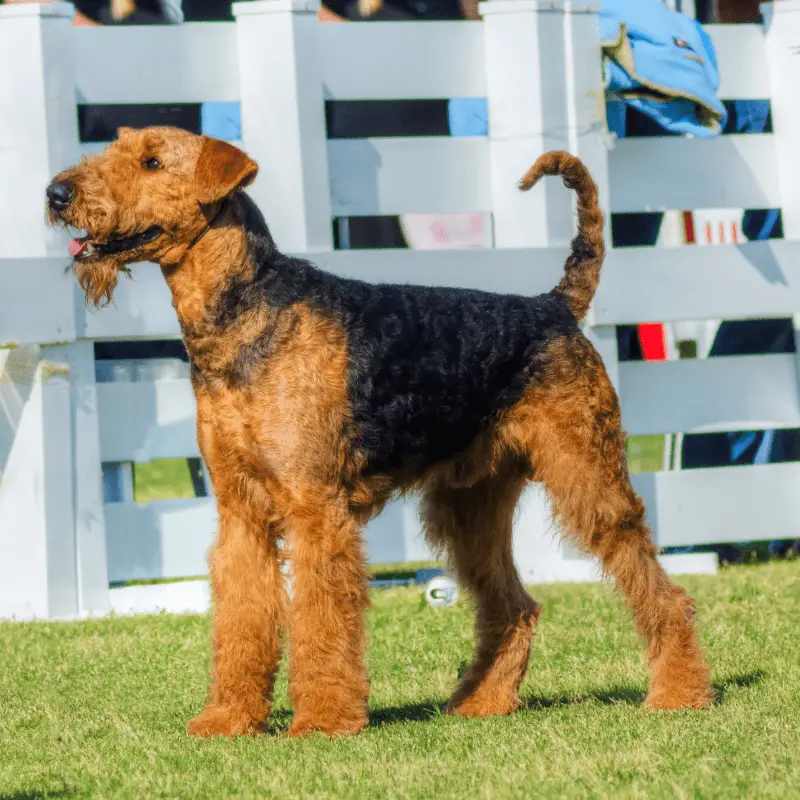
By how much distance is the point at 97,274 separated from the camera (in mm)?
4367

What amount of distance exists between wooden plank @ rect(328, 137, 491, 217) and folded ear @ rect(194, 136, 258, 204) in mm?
3184

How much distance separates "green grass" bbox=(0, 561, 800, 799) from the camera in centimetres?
372

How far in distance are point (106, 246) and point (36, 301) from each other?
8.86 feet

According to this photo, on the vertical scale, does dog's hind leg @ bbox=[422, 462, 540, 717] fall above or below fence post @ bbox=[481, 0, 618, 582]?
below

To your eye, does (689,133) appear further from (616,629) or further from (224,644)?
(224,644)

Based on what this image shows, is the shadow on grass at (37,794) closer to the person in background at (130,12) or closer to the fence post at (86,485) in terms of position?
the fence post at (86,485)

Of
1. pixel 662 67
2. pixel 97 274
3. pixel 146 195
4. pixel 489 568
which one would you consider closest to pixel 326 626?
pixel 489 568

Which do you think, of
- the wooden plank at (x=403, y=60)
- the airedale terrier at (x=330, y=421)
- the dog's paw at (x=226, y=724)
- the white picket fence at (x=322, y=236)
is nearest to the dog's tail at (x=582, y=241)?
the airedale terrier at (x=330, y=421)

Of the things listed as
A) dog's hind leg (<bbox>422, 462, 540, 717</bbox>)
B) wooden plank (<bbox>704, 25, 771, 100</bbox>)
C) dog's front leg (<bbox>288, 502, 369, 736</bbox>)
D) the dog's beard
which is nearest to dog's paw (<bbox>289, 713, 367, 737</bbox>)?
dog's front leg (<bbox>288, 502, 369, 736</bbox>)

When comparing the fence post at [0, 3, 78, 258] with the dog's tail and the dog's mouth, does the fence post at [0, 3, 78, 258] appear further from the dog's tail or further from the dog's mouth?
the dog's tail

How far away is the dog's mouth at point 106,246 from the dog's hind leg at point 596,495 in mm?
1357

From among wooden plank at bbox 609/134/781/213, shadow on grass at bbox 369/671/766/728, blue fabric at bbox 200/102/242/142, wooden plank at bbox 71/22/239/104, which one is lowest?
shadow on grass at bbox 369/671/766/728

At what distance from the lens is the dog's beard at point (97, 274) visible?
4320 mm

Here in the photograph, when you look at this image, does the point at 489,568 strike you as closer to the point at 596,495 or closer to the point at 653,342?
the point at 596,495
